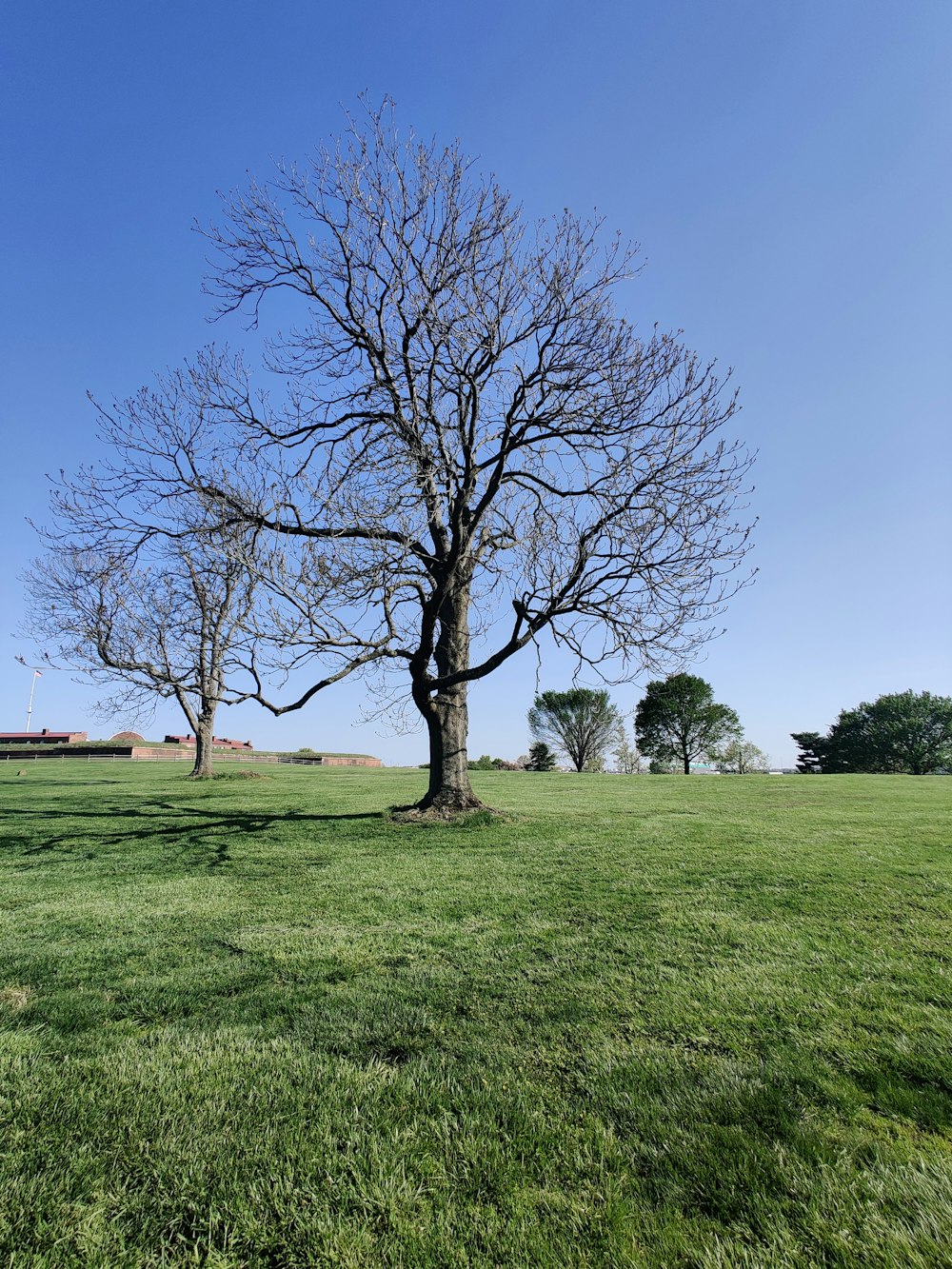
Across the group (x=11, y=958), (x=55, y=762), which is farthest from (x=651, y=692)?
(x=11, y=958)

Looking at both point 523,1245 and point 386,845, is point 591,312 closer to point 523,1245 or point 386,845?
point 386,845

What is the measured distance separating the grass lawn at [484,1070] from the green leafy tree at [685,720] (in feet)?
149

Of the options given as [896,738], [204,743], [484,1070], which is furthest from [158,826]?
[896,738]

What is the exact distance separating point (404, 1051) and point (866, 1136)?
2038mm

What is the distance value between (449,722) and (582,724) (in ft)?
143

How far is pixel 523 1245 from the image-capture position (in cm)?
179

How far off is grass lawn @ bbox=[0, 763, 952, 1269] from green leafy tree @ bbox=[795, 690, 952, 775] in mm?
49388

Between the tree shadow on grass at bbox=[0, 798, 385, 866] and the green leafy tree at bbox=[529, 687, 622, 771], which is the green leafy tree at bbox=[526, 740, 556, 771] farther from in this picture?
the tree shadow on grass at bbox=[0, 798, 385, 866]

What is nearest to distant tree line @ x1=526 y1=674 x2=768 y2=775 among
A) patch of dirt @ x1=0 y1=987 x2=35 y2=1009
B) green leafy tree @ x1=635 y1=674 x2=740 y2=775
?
green leafy tree @ x1=635 y1=674 x2=740 y2=775

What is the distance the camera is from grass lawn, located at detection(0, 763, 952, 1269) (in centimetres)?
187

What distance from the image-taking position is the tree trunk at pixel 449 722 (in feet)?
37.2

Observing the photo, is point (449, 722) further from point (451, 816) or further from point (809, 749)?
point (809, 749)

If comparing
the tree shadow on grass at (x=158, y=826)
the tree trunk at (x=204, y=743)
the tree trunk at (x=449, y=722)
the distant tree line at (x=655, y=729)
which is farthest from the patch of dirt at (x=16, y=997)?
the distant tree line at (x=655, y=729)

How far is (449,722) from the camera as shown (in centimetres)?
1140
